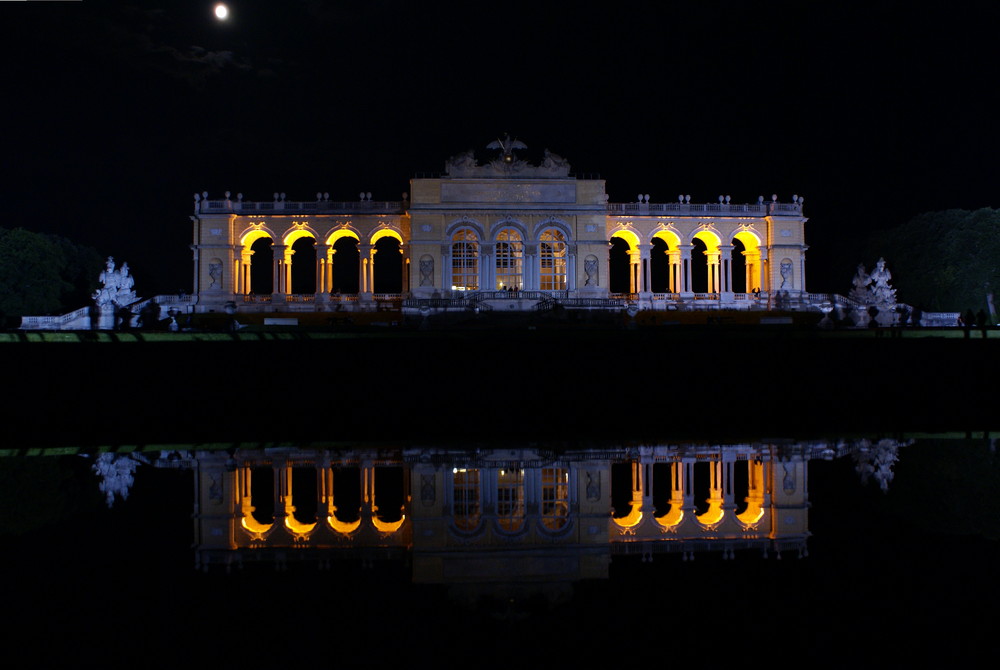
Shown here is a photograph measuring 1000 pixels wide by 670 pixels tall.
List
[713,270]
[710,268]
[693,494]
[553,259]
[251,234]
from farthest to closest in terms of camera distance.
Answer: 1. [713,270]
2. [710,268]
3. [251,234]
4. [553,259]
5. [693,494]

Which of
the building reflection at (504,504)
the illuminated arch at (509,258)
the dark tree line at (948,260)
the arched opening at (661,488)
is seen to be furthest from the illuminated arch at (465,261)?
the arched opening at (661,488)

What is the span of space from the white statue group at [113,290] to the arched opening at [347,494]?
1435 inches

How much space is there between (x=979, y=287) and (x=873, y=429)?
141 feet

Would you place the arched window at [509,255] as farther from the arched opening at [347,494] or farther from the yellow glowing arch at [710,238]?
the arched opening at [347,494]

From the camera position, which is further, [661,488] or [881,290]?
[881,290]

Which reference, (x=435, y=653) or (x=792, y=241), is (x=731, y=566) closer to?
(x=435, y=653)

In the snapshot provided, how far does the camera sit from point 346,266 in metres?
82.0

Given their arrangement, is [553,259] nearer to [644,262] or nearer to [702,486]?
[644,262]

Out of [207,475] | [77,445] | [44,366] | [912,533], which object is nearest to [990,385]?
[912,533]

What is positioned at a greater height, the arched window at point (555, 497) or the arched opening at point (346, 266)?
→ the arched opening at point (346, 266)

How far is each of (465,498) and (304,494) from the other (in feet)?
8.60

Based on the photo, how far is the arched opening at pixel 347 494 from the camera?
39.4 ft

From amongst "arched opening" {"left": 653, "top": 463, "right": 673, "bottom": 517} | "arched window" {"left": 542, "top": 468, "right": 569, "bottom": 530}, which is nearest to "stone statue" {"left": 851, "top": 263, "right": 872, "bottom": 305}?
"arched opening" {"left": 653, "top": 463, "right": 673, "bottom": 517}

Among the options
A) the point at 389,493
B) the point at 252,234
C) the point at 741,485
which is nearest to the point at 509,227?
the point at 252,234
